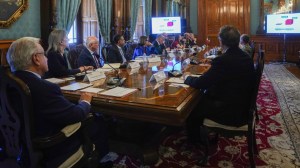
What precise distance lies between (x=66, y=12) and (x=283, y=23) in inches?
311

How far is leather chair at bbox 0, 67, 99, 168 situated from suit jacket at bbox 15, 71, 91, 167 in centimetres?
5

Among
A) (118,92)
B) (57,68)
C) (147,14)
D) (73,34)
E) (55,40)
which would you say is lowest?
(118,92)

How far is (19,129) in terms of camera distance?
143cm

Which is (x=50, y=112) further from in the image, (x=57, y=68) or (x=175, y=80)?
(x=57, y=68)

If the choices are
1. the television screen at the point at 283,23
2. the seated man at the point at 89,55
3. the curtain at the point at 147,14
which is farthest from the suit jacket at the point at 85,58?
the television screen at the point at 283,23

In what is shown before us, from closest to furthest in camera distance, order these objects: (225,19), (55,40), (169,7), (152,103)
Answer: (152,103) → (55,40) → (169,7) → (225,19)

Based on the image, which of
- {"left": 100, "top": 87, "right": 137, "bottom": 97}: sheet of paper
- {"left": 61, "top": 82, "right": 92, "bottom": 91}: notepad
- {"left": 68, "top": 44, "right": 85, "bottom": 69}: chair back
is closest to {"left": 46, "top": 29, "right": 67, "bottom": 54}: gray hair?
{"left": 68, "top": 44, "right": 85, "bottom": 69}: chair back

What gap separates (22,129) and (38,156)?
0.16 metres

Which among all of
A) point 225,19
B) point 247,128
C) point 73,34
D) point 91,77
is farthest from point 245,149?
point 225,19

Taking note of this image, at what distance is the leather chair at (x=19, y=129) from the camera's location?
1.37 meters

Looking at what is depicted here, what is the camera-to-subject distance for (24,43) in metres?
1.54

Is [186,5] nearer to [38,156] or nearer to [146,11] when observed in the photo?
[146,11]

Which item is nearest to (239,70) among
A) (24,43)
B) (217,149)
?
(217,149)

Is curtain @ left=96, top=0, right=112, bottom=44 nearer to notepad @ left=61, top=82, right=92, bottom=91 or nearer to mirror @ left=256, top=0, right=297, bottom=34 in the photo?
notepad @ left=61, top=82, right=92, bottom=91
